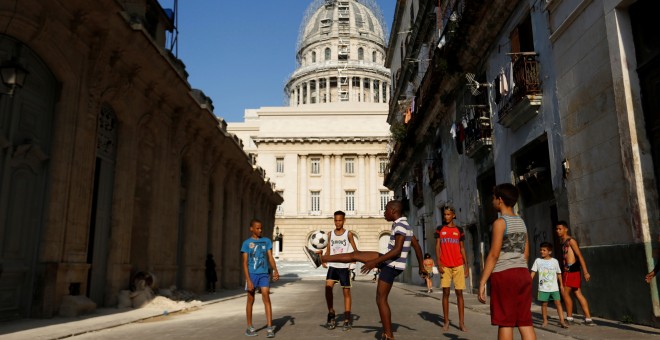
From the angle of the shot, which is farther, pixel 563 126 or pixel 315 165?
pixel 315 165

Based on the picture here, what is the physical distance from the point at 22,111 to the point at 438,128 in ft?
58.5

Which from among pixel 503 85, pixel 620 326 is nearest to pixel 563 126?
pixel 503 85

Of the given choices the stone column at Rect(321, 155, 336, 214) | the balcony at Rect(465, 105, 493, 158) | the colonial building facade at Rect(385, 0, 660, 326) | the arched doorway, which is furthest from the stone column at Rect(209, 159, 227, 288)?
the stone column at Rect(321, 155, 336, 214)

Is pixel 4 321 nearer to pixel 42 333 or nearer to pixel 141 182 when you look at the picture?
pixel 42 333

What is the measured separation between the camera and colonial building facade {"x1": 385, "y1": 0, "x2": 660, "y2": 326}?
848cm

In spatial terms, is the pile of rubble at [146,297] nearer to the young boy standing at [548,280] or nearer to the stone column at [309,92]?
the young boy standing at [548,280]

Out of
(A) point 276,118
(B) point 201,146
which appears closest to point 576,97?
(B) point 201,146

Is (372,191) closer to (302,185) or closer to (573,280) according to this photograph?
(302,185)

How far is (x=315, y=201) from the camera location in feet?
214

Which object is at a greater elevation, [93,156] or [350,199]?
[350,199]

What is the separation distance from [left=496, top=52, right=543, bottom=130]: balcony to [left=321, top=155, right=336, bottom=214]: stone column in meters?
51.4

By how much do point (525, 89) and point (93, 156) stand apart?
10.2 m

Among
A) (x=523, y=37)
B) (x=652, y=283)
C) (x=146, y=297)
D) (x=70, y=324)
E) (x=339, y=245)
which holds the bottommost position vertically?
(x=70, y=324)

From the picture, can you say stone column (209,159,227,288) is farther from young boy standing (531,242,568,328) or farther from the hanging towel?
young boy standing (531,242,568,328)
